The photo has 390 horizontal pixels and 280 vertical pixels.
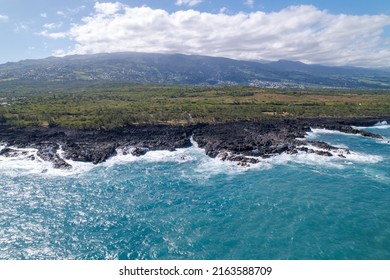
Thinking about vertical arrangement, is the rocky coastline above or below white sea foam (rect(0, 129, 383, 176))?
above

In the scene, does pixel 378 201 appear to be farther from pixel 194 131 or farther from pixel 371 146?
pixel 194 131

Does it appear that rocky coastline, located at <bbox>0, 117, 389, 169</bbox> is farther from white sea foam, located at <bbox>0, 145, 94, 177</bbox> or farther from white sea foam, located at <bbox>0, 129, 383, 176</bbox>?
white sea foam, located at <bbox>0, 129, 383, 176</bbox>

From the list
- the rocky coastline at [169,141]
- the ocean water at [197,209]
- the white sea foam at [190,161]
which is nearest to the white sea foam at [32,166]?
the white sea foam at [190,161]

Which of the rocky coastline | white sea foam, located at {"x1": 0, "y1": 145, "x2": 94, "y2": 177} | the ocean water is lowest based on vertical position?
the ocean water

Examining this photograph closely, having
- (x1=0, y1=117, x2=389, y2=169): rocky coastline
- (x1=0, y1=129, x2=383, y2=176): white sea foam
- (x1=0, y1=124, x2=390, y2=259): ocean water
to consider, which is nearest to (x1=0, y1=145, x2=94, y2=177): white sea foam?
(x1=0, y1=129, x2=383, y2=176): white sea foam

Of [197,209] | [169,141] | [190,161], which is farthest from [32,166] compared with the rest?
[197,209]

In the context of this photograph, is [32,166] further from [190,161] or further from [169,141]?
[190,161]
